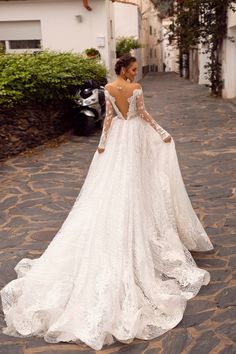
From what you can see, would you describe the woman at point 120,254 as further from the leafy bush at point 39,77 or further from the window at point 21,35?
the window at point 21,35

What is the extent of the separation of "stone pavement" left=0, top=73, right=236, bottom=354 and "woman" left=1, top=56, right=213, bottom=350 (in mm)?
132

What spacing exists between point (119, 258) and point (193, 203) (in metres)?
2.97

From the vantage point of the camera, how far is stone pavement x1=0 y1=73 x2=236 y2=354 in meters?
3.29

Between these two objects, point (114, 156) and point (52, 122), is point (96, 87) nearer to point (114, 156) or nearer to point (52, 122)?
point (52, 122)

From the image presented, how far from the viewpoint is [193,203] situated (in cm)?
637

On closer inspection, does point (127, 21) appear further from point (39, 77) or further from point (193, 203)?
point (193, 203)

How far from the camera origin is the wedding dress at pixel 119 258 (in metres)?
3.35

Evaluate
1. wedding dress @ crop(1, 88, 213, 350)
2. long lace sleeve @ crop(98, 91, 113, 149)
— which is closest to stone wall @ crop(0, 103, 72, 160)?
wedding dress @ crop(1, 88, 213, 350)

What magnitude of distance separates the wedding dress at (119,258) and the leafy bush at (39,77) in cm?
561

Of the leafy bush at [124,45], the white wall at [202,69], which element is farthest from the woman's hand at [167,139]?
the leafy bush at [124,45]

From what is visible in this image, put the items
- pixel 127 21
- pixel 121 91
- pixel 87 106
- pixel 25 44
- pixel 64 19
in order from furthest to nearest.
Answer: pixel 127 21 → pixel 25 44 → pixel 64 19 → pixel 87 106 → pixel 121 91

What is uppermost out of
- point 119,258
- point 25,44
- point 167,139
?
point 25,44

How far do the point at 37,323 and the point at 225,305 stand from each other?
161 cm

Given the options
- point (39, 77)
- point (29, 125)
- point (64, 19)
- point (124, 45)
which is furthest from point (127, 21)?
point (29, 125)
